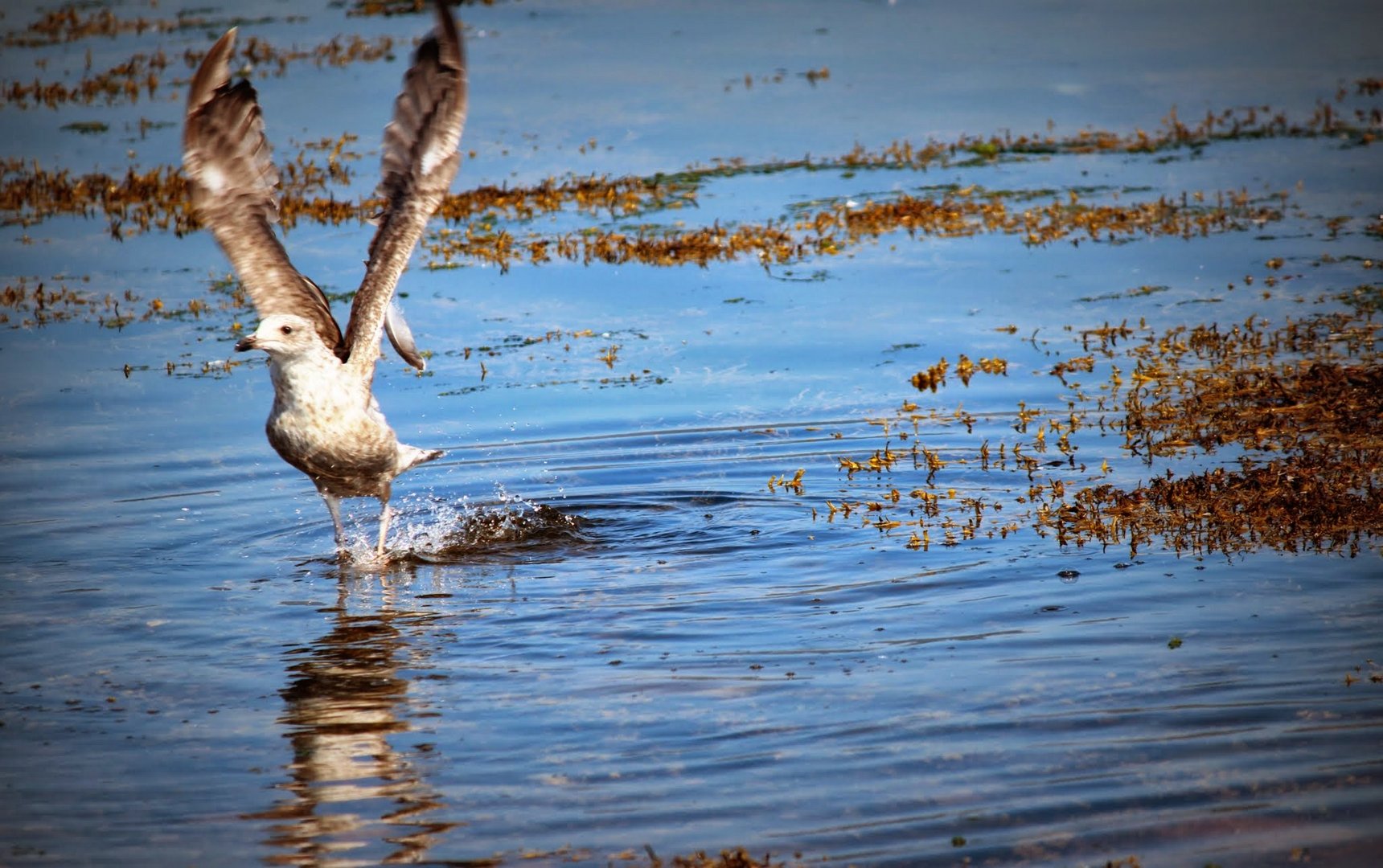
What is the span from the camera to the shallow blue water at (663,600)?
5.51m

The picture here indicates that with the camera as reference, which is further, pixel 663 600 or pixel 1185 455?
pixel 1185 455

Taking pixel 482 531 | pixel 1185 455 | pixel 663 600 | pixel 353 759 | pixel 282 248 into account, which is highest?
pixel 282 248

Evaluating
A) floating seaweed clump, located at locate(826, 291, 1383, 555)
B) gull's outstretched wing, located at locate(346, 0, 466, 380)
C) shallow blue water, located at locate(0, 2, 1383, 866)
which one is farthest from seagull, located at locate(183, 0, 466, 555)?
floating seaweed clump, located at locate(826, 291, 1383, 555)

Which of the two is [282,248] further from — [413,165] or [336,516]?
[336,516]

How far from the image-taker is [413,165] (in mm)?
8977

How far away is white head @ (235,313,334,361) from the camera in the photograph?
27.8ft

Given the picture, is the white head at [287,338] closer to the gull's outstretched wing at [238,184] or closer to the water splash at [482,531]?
the gull's outstretched wing at [238,184]

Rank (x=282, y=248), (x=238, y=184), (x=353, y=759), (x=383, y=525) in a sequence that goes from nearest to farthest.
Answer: (x=353, y=759)
(x=282, y=248)
(x=238, y=184)
(x=383, y=525)

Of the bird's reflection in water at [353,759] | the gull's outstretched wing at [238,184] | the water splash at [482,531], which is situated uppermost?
the gull's outstretched wing at [238,184]

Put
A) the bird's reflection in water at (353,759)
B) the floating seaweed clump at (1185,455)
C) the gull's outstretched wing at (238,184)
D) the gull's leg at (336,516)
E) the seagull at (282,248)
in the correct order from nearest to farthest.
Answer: the bird's reflection in water at (353,759)
the floating seaweed clump at (1185,455)
the seagull at (282,248)
the gull's outstretched wing at (238,184)
the gull's leg at (336,516)

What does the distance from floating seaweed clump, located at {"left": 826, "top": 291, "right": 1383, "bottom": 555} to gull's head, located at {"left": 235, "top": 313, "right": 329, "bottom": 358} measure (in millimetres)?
3157

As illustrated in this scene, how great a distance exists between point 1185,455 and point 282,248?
561 cm

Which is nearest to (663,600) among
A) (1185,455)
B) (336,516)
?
(336,516)

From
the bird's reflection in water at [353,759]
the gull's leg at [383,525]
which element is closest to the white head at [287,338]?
the gull's leg at [383,525]
